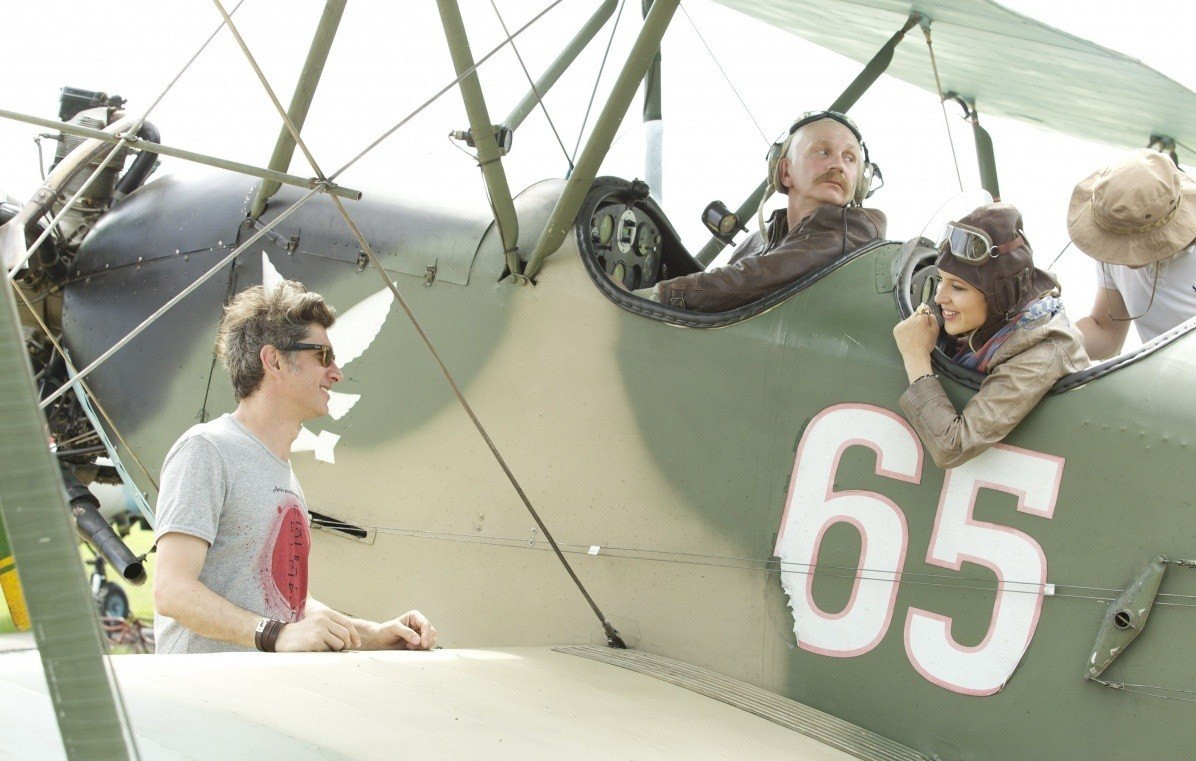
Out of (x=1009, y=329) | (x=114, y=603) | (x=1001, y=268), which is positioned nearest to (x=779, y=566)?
(x=1009, y=329)

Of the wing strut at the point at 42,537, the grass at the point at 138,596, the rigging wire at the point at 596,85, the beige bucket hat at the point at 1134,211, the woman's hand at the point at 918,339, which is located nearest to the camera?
the wing strut at the point at 42,537

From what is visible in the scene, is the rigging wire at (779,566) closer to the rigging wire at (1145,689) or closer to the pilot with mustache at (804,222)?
the rigging wire at (1145,689)

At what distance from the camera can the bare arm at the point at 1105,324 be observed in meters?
3.82

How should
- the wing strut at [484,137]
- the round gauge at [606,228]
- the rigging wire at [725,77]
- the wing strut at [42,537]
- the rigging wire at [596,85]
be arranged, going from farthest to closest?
the rigging wire at [725,77]
the rigging wire at [596,85]
the round gauge at [606,228]
the wing strut at [484,137]
the wing strut at [42,537]

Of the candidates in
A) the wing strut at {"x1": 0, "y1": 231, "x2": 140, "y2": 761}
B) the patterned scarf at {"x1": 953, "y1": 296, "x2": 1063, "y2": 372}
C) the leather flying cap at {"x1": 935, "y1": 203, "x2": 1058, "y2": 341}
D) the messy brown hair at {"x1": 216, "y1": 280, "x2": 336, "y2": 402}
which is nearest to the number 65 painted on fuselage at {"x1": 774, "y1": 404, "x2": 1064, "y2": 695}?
the patterned scarf at {"x1": 953, "y1": 296, "x2": 1063, "y2": 372}

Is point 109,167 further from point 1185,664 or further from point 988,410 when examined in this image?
point 1185,664

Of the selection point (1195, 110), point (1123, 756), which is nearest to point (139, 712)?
point (1123, 756)

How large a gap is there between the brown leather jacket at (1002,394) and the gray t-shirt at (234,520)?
1490mm

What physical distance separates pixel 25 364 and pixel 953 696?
230 centimetres

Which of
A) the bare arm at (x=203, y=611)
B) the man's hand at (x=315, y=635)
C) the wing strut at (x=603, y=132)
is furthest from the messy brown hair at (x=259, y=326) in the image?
the wing strut at (x=603, y=132)

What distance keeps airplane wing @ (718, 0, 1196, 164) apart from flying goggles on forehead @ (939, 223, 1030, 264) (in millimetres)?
1532

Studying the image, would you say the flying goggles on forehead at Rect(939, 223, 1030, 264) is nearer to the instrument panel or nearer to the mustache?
the mustache

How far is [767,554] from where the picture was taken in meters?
3.23

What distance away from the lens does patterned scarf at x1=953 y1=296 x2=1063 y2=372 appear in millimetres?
2891
